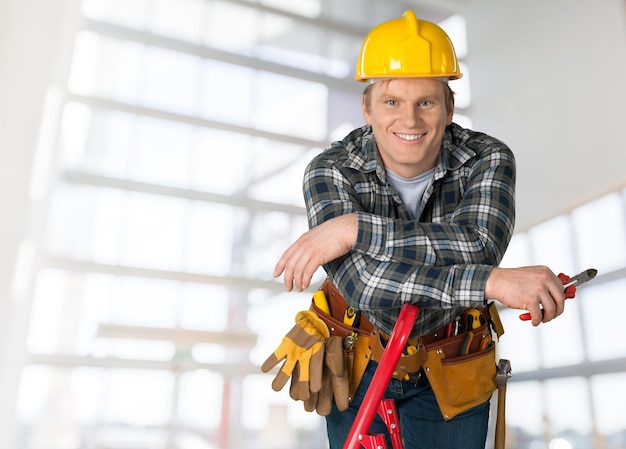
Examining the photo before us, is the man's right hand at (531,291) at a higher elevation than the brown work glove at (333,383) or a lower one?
higher

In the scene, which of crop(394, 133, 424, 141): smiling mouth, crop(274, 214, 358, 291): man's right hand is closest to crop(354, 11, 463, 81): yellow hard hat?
crop(394, 133, 424, 141): smiling mouth

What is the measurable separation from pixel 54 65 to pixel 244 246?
1568 millimetres

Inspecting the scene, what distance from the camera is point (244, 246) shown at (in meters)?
3.79

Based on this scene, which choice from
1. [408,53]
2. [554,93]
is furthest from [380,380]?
[554,93]

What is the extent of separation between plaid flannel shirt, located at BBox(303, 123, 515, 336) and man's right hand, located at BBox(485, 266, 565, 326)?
3 centimetres

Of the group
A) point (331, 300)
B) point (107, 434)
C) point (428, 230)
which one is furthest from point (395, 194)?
point (107, 434)

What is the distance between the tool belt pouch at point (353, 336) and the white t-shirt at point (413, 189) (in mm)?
337

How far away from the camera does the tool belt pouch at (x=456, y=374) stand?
1642mm

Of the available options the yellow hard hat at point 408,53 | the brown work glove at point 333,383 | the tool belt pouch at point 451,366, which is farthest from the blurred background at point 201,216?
the yellow hard hat at point 408,53

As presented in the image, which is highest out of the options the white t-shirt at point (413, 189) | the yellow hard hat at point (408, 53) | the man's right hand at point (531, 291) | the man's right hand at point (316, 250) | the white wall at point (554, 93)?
the white wall at point (554, 93)

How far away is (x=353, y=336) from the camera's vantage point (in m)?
1.73

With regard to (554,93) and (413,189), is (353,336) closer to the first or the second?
(413,189)

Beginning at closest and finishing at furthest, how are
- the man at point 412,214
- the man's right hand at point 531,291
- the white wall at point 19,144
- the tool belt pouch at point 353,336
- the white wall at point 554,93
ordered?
the man's right hand at point 531,291 < the man at point 412,214 < the tool belt pouch at point 353,336 < the white wall at point 19,144 < the white wall at point 554,93

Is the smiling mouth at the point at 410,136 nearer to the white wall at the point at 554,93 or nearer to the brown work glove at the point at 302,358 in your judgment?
the brown work glove at the point at 302,358
